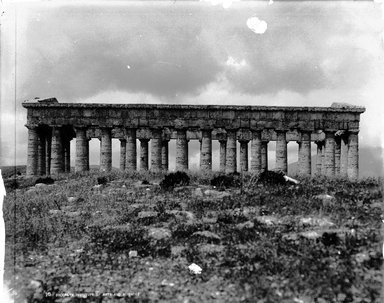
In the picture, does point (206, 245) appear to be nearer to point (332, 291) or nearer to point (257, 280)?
point (257, 280)

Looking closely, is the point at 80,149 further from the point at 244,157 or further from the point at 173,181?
the point at 173,181

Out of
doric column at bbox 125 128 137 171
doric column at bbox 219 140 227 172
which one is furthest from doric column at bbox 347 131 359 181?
doric column at bbox 125 128 137 171

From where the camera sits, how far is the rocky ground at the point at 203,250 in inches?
263

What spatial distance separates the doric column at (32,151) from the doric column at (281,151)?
759 inches

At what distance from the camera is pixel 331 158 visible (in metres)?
31.3

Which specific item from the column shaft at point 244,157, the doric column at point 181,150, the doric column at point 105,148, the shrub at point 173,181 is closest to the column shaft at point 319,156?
the column shaft at point 244,157

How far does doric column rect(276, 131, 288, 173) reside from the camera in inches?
1235

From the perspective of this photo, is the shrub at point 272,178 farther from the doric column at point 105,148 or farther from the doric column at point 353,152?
the doric column at point 105,148

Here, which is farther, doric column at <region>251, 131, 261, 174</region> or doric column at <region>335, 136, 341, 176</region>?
Answer: doric column at <region>335, 136, 341, 176</region>

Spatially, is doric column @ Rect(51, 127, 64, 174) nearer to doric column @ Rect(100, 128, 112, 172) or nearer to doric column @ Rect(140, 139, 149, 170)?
doric column @ Rect(100, 128, 112, 172)

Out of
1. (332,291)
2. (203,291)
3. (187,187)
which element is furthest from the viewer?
(187,187)

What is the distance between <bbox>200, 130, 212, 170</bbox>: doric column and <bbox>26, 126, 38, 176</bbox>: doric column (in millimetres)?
13191

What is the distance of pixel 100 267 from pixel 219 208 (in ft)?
A: 18.0

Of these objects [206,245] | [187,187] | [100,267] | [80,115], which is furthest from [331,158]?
[100,267]
